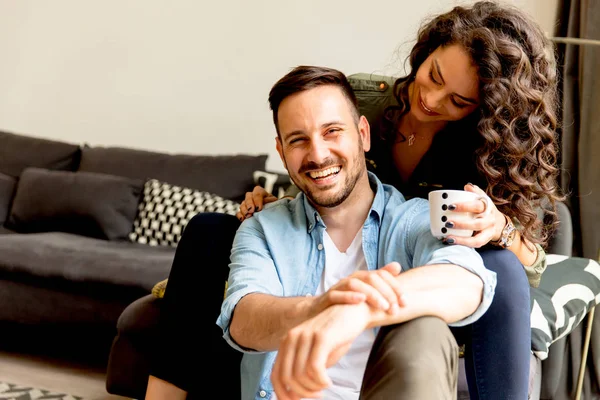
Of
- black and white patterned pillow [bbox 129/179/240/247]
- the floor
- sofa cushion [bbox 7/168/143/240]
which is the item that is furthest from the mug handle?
sofa cushion [bbox 7/168/143/240]

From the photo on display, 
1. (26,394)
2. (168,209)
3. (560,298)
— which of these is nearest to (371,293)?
(560,298)

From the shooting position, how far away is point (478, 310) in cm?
128

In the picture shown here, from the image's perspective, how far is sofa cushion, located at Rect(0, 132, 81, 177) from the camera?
3561 millimetres

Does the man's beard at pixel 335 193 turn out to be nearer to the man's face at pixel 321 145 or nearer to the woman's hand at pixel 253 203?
the man's face at pixel 321 145

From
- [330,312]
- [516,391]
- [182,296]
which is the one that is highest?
[330,312]

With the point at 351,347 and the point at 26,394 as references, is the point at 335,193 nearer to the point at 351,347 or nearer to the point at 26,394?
the point at 351,347

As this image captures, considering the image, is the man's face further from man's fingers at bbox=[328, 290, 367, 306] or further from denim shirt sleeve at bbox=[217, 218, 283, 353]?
man's fingers at bbox=[328, 290, 367, 306]

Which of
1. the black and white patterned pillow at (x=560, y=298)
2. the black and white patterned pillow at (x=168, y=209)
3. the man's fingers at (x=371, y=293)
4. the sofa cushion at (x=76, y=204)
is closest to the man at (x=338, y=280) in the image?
the man's fingers at (x=371, y=293)

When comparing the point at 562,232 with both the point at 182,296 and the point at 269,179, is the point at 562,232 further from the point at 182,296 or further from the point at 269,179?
the point at 182,296

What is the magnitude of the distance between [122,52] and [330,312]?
120 inches

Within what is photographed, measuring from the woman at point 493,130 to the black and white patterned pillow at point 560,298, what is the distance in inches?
9.8

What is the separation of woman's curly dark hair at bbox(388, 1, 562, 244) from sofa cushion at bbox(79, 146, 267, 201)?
5.19 ft

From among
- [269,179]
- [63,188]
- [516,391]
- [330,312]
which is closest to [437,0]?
[269,179]

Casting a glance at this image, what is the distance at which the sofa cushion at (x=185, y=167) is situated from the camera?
320 centimetres
